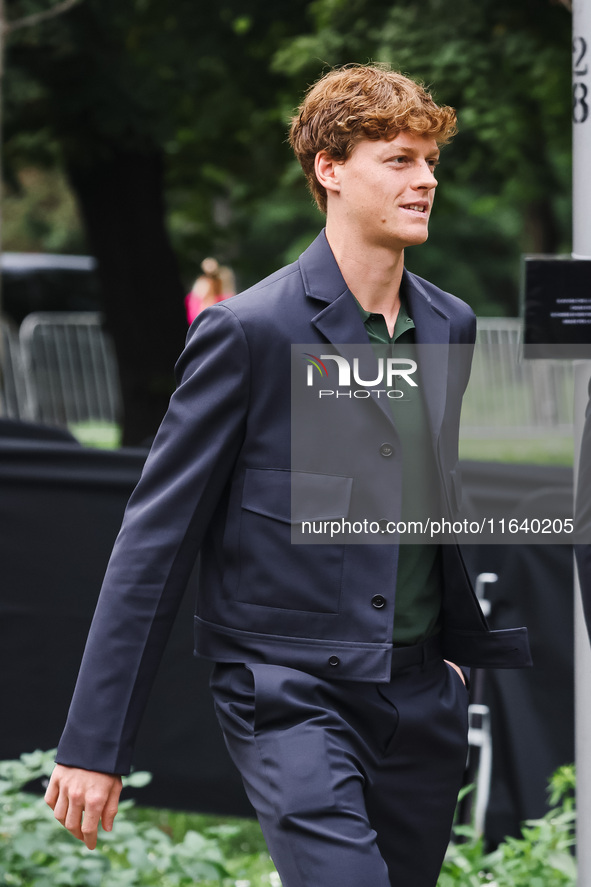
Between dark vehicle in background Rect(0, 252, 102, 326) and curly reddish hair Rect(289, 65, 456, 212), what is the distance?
22.1 metres

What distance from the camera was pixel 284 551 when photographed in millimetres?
2613

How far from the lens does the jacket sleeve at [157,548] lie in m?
2.54

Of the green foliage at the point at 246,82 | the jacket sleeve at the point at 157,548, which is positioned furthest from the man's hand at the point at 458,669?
the green foliage at the point at 246,82

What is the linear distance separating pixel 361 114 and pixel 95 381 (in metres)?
18.9

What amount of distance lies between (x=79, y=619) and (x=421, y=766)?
2164 mm

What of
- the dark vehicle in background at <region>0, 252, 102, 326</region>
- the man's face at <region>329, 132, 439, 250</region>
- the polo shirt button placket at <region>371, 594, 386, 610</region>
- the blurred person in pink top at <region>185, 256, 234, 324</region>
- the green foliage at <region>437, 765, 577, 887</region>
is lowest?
the green foliage at <region>437, 765, 577, 887</region>

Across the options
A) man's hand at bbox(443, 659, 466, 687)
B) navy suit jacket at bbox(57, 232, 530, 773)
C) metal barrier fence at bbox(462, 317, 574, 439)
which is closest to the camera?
navy suit jacket at bbox(57, 232, 530, 773)

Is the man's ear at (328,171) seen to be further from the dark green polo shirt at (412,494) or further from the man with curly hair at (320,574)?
the dark green polo shirt at (412,494)

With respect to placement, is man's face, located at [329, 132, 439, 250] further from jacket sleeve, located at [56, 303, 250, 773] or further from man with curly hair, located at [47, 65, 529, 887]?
jacket sleeve, located at [56, 303, 250, 773]

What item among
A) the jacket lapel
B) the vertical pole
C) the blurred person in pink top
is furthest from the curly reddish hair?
the blurred person in pink top

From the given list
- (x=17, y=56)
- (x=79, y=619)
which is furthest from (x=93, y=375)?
(x=79, y=619)

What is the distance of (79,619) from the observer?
467cm

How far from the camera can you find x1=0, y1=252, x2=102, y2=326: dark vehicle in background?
24.9 meters

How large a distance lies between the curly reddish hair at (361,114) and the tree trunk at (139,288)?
9783mm
